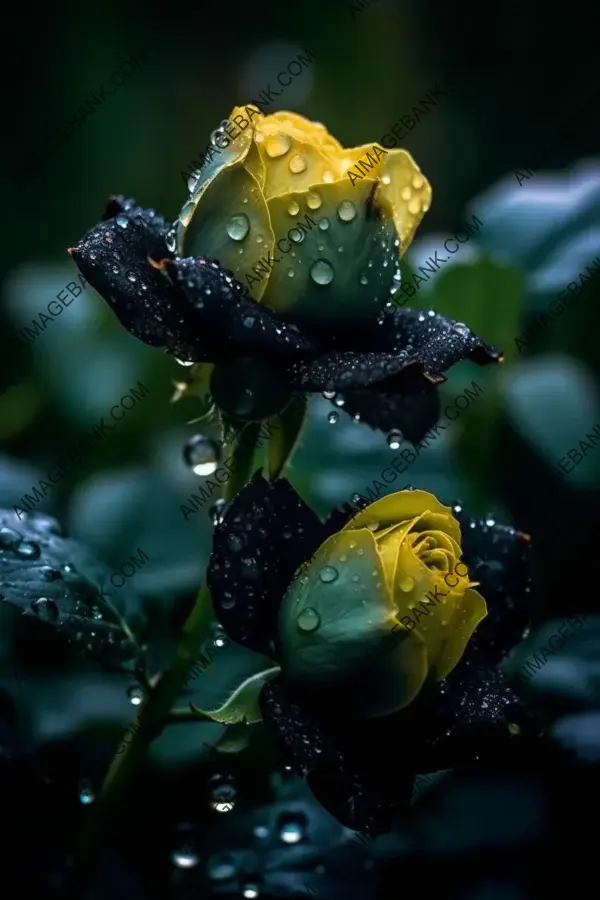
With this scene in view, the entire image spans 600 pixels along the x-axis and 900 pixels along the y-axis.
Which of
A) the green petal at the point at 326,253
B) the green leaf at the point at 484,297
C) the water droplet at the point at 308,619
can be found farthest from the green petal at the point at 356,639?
the green leaf at the point at 484,297

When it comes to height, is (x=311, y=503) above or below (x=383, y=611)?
below

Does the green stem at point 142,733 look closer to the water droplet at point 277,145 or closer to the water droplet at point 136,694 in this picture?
the water droplet at point 136,694

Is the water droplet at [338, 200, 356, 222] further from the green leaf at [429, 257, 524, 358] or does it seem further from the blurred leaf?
the green leaf at [429, 257, 524, 358]

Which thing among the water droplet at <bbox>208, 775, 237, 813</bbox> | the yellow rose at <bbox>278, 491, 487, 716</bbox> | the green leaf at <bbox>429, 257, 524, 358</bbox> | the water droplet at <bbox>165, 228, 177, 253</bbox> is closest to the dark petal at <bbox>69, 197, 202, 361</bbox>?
the water droplet at <bbox>165, 228, 177, 253</bbox>

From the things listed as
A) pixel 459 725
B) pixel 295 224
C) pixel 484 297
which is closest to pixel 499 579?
pixel 459 725

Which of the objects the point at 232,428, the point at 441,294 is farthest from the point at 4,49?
the point at 232,428

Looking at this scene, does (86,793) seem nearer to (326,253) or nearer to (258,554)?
(258,554)
